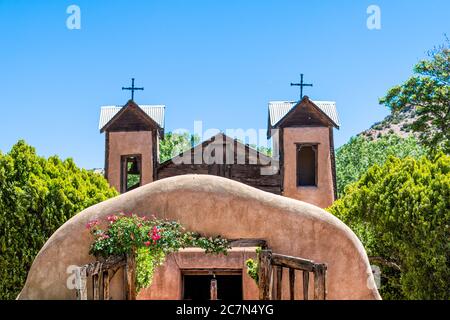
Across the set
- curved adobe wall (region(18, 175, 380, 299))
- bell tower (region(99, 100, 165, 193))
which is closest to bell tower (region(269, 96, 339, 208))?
bell tower (region(99, 100, 165, 193))

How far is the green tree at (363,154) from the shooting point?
151 ft

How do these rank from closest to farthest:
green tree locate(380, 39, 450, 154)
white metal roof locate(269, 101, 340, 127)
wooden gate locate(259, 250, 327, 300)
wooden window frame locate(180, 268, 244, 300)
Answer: wooden gate locate(259, 250, 327, 300)
wooden window frame locate(180, 268, 244, 300)
green tree locate(380, 39, 450, 154)
white metal roof locate(269, 101, 340, 127)

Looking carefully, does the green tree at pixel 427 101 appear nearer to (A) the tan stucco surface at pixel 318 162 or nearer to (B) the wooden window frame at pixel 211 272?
(A) the tan stucco surface at pixel 318 162

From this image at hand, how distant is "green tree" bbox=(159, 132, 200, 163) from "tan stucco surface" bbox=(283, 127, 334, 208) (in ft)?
75.7

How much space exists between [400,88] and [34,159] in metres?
12.6

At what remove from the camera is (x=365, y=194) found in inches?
734

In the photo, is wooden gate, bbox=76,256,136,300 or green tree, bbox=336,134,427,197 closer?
wooden gate, bbox=76,256,136,300

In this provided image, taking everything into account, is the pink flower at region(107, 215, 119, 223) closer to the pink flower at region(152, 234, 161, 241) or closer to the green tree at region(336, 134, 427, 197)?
the pink flower at region(152, 234, 161, 241)

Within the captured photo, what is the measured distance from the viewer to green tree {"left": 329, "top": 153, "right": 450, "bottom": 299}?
16.6 meters

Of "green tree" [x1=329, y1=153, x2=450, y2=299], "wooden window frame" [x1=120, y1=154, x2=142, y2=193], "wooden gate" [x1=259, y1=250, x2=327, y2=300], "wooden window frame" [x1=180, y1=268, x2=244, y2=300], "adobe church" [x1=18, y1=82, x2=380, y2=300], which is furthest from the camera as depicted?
"wooden window frame" [x1=120, y1=154, x2=142, y2=193]

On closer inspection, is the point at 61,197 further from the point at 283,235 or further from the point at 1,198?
the point at 283,235

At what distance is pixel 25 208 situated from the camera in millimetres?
17062

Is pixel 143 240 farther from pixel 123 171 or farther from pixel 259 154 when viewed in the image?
pixel 259 154

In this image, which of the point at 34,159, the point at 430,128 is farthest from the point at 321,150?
the point at 34,159
